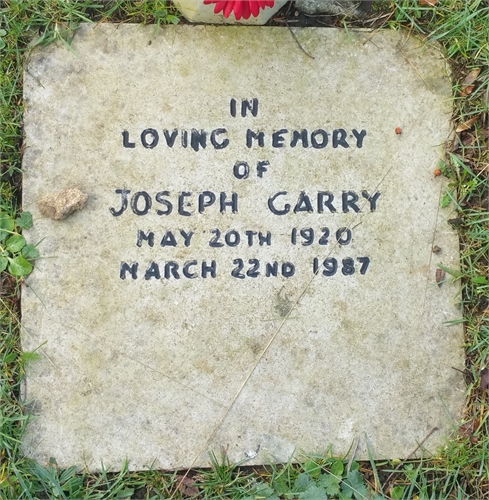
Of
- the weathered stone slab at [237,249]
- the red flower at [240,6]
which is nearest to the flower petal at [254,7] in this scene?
the red flower at [240,6]

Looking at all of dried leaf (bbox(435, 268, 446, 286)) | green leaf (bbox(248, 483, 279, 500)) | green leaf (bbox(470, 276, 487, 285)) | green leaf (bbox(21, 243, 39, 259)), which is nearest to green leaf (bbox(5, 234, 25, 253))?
green leaf (bbox(21, 243, 39, 259))

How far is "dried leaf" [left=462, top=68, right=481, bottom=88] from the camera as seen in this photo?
7.09 feet

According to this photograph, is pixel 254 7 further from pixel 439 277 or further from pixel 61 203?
pixel 439 277

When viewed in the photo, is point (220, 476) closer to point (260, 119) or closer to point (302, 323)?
point (302, 323)

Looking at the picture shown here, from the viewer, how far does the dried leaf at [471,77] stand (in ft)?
7.09

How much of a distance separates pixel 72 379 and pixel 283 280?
73cm

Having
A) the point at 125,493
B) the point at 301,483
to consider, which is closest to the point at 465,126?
the point at 301,483

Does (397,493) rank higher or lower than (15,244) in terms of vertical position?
lower

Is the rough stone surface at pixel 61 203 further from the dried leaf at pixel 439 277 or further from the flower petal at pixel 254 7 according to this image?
the dried leaf at pixel 439 277

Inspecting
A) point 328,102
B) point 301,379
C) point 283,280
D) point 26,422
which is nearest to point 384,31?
point 328,102

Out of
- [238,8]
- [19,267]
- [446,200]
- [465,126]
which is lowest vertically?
[19,267]

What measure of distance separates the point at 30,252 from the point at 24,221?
4.0 inches

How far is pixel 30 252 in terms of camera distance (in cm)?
202

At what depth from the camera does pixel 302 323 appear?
6.69 feet
